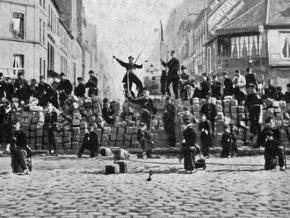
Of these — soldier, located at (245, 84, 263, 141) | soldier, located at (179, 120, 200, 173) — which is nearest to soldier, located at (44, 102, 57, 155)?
soldier, located at (179, 120, 200, 173)

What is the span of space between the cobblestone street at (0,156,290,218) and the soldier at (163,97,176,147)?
13.1ft

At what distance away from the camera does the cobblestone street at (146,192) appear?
7883 mm

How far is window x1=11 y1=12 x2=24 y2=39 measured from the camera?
34.5 meters

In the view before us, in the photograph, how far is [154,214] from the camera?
7.58 metres

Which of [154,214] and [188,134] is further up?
[188,134]

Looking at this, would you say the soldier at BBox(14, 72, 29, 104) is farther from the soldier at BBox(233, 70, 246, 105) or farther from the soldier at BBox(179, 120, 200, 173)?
the soldier at BBox(179, 120, 200, 173)

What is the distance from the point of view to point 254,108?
18062 millimetres

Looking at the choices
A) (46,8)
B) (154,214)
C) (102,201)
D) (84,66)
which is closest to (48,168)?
(102,201)

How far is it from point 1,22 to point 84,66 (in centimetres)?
2997

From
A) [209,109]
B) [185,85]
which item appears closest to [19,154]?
[209,109]

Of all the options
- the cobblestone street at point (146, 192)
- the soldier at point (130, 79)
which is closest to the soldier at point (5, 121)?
the soldier at point (130, 79)

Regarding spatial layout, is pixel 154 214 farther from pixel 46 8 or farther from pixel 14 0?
pixel 46 8

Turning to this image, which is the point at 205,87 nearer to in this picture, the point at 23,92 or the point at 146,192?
the point at 23,92

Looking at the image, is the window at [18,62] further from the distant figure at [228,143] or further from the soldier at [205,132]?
the distant figure at [228,143]
